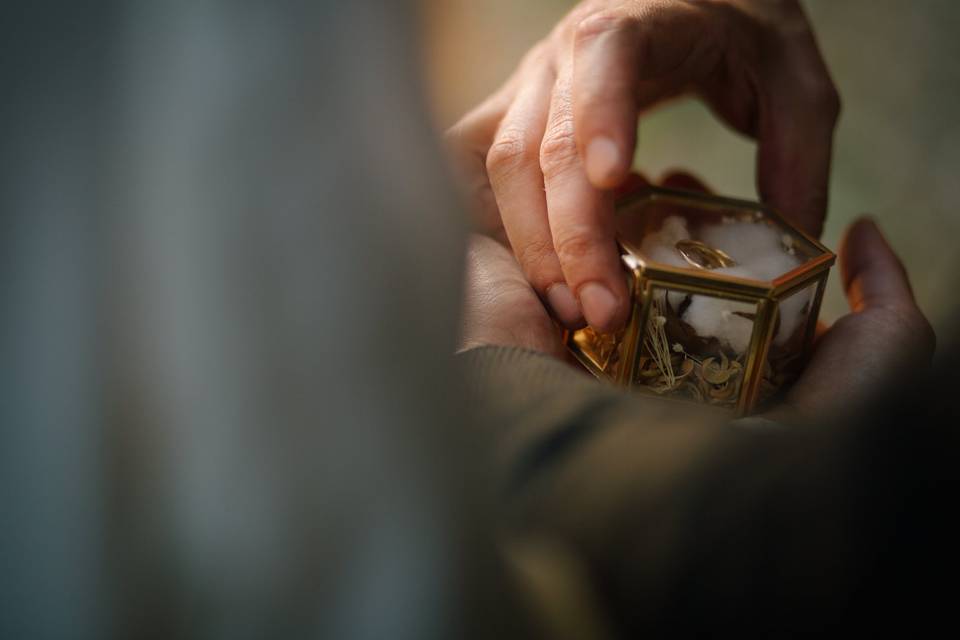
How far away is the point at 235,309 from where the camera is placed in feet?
1.00

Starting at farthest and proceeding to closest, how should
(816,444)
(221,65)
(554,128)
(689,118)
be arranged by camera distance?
(689,118), (554,128), (816,444), (221,65)

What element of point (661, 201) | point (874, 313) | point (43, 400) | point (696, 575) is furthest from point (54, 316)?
point (874, 313)

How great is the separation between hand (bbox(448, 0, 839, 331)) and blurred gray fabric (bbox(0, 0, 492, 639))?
0.55 ft

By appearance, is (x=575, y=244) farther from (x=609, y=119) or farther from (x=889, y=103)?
(x=889, y=103)

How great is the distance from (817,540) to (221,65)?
36cm

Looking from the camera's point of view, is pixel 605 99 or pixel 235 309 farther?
pixel 605 99

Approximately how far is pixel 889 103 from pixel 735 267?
99 centimetres

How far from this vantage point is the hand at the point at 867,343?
0.61m

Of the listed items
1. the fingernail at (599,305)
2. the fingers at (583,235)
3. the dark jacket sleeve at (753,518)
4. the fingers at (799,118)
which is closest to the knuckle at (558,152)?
the fingers at (583,235)

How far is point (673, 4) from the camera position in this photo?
0.71m

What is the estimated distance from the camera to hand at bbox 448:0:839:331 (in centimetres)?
55

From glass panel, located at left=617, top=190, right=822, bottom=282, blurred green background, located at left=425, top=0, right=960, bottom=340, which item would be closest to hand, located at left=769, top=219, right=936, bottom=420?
glass panel, located at left=617, top=190, right=822, bottom=282

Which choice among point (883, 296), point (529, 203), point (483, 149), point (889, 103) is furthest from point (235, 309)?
point (889, 103)

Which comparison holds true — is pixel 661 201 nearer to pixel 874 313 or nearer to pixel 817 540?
pixel 874 313
